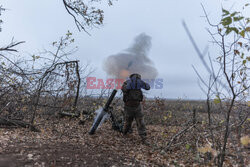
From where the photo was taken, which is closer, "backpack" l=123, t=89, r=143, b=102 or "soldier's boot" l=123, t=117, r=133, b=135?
"backpack" l=123, t=89, r=143, b=102

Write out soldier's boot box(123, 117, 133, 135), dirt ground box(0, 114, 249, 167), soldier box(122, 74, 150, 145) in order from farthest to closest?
1. soldier's boot box(123, 117, 133, 135)
2. soldier box(122, 74, 150, 145)
3. dirt ground box(0, 114, 249, 167)

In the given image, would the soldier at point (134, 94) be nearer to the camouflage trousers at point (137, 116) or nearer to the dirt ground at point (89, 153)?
the camouflage trousers at point (137, 116)

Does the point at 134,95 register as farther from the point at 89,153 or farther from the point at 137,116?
the point at 89,153

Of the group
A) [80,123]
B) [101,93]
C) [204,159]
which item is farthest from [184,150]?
[101,93]

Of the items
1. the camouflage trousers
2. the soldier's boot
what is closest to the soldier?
the camouflage trousers

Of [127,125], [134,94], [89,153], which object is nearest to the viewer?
[89,153]

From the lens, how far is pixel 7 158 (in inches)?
147

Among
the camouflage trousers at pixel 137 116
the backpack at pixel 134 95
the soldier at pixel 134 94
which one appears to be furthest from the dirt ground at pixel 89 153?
the backpack at pixel 134 95

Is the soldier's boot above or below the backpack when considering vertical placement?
below

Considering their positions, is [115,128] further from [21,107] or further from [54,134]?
[21,107]

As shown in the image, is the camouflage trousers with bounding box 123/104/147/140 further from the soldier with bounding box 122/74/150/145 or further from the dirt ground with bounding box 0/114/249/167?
the dirt ground with bounding box 0/114/249/167

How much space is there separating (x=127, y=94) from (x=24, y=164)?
3.98 meters

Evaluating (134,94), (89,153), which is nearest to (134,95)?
(134,94)

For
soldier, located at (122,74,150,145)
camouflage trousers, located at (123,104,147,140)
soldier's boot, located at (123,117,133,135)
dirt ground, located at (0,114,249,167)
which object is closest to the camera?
dirt ground, located at (0,114,249,167)
